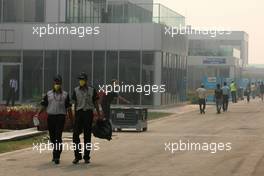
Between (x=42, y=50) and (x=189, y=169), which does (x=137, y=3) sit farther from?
(x=189, y=169)

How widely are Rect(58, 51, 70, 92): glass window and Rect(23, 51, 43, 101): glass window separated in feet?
3.95

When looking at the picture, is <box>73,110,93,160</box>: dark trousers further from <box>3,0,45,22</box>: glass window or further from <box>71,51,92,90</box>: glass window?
<box>3,0,45,22</box>: glass window

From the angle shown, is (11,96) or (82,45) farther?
(82,45)

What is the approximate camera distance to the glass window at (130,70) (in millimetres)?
42125

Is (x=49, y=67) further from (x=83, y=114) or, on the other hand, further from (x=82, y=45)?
(x=83, y=114)

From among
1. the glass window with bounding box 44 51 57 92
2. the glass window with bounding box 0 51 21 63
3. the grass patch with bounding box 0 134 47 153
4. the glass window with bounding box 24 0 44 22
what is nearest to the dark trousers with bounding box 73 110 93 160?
the grass patch with bounding box 0 134 47 153

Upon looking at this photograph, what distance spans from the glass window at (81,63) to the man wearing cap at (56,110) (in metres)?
27.0

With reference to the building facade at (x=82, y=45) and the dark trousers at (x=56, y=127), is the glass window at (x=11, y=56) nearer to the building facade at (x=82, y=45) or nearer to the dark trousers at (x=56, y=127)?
the building facade at (x=82, y=45)

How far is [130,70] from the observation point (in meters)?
42.3

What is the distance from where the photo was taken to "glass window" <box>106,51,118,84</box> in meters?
42.4

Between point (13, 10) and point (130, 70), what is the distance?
26.4 ft

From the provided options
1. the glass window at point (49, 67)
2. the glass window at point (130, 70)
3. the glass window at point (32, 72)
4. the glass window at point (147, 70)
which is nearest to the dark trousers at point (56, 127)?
the glass window at point (130, 70)

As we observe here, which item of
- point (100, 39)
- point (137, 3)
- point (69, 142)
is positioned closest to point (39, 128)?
point (69, 142)

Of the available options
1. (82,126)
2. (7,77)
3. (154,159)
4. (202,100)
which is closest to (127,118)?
(154,159)
